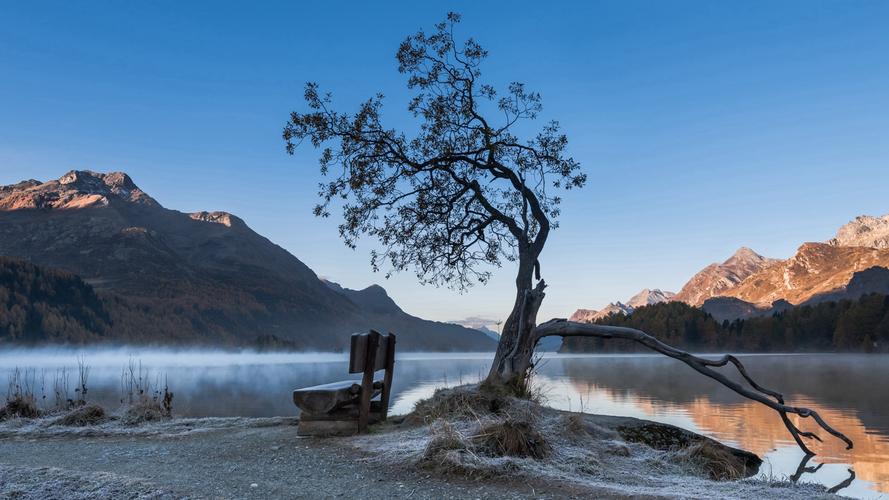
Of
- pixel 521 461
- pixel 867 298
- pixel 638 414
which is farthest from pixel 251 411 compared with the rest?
pixel 867 298

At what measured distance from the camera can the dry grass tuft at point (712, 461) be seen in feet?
36.4

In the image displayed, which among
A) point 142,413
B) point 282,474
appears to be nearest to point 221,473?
point 282,474

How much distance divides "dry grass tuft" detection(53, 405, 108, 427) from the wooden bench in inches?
232

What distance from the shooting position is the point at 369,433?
12594 mm

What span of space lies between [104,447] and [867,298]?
159686 mm

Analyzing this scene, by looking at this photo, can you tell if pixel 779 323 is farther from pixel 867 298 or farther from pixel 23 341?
pixel 23 341

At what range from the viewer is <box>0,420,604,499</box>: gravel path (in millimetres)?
7891

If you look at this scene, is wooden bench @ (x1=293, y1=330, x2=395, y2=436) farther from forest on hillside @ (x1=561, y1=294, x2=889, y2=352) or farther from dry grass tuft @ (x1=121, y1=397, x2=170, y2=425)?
forest on hillside @ (x1=561, y1=294, x2=889, y2=352)

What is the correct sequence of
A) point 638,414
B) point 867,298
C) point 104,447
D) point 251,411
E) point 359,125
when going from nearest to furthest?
1. point 104,447
2. point 359,125
3. point 638,414
4. point 251,411
5. point 867,298

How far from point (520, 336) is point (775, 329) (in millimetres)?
159730

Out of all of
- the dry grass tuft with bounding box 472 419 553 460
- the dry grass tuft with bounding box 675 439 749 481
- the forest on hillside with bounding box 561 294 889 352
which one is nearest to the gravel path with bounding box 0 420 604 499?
the dry grass tuft with bounding box 472 419 553 460

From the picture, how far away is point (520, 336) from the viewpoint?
1602 cm

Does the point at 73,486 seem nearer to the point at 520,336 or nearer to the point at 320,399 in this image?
the point at 320,399

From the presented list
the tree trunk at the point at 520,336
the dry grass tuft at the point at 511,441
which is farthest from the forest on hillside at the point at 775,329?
the dry grass tuft at the point at 511,441
